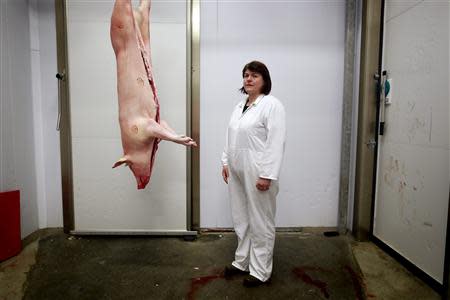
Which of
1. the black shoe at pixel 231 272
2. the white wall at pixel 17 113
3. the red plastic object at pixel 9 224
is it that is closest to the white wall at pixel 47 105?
the white wall at pixel 17 113

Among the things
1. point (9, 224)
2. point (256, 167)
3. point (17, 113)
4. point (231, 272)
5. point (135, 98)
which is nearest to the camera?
point (135, 98)

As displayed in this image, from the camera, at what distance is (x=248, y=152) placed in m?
1.54

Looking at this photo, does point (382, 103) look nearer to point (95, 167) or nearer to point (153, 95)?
point (153, 95)

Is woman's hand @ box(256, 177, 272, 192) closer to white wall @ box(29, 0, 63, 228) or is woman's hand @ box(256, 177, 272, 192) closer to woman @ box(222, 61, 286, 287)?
woman @ box(222, 61, 286, 287)

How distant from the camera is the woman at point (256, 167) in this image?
147 cm

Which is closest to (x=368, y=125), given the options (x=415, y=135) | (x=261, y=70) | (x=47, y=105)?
(x=415, y=135)

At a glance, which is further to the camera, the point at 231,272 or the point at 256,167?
the point at 231,272

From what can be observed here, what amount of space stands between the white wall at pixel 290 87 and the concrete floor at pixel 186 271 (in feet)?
0.92

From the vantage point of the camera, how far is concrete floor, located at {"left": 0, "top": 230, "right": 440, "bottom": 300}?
1.51m

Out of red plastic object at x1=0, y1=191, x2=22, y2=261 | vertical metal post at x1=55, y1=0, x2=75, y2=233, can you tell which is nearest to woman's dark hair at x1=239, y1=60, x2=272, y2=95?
vertical metal post at x1=55, y1=0, x2=75, y2=233

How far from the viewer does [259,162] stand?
1517mm

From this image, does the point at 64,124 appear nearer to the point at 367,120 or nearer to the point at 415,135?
the point at 367,120

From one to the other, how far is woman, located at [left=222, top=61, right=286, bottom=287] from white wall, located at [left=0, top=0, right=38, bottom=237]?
1.55 meters

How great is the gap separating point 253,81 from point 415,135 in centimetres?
102
